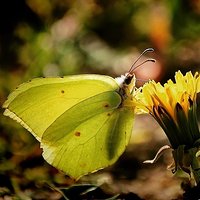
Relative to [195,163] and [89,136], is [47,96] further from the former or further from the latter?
[195,163]

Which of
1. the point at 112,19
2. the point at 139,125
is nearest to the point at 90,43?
the point at 112,19

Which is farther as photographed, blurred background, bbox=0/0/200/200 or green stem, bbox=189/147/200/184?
blurred background, bbox=0/0/200/200

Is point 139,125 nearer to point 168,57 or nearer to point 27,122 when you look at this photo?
point 168,57

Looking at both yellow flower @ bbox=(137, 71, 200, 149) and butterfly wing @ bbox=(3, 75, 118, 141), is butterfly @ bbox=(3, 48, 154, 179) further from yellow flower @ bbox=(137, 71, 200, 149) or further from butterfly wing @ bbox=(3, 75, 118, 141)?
yellow flower @ bbox=(137, 71, 200, 149)

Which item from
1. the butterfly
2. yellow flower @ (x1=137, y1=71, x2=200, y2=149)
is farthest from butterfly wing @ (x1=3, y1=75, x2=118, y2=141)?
yellow flower @ (x1=137, y1=71, x2=200, y2=149)

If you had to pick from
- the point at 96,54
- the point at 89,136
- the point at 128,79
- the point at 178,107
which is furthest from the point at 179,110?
the point at 96,54

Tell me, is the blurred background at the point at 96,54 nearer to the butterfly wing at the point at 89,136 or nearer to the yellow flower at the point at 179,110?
the butterfly wing at the point at 89,136
